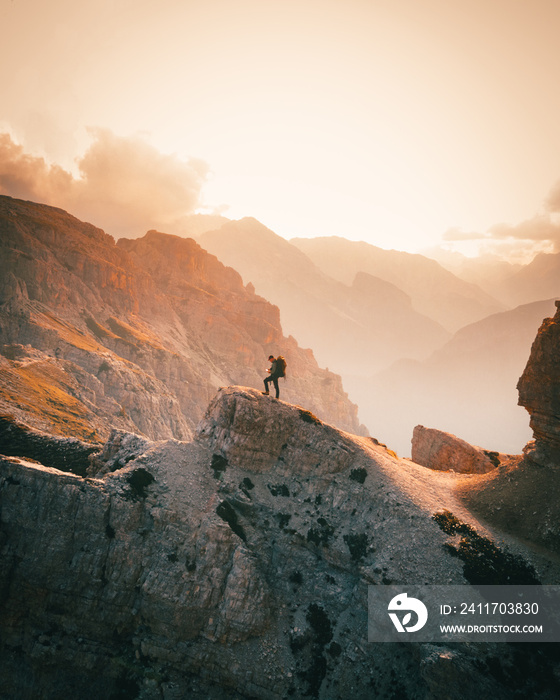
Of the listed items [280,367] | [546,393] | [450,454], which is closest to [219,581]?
[280,367]

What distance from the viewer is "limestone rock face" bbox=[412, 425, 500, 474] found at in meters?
52.8

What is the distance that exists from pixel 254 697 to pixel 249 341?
170 metres

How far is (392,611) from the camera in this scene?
96.2 ft

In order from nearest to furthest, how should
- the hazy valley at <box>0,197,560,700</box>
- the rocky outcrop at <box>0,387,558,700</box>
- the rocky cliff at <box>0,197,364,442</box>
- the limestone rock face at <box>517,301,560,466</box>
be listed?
the rocky outcrop at <box>0,387,558,700</box> < the hazy valley at <box>0,197,560,700</box> < the limestone rock face at <box>517,301,560,466</box> < the rocky cliff at <box>0,197,364,442</box>

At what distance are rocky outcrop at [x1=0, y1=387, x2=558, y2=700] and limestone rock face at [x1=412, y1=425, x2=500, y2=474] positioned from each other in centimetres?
1913

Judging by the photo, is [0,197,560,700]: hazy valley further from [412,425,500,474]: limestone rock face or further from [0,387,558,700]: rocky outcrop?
[412,425,500,474]: limestone rock face

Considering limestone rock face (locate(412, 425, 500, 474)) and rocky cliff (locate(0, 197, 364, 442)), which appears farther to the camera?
rocky cliff (locate(0, 197, 364, 442))

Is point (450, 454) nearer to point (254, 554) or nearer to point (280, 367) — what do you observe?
point (280, 367)

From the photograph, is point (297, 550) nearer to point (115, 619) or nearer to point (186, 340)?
point (115, 619)

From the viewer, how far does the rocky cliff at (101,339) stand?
256ft

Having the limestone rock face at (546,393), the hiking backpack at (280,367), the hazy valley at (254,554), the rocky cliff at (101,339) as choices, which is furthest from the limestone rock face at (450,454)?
the rocky cliff at (101,339)

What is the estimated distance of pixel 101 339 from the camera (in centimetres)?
12744

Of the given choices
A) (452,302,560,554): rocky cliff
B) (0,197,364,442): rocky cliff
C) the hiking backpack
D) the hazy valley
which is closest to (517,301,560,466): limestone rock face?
(452,302,560,554): rocky cliff

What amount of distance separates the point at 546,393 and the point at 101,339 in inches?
5183
